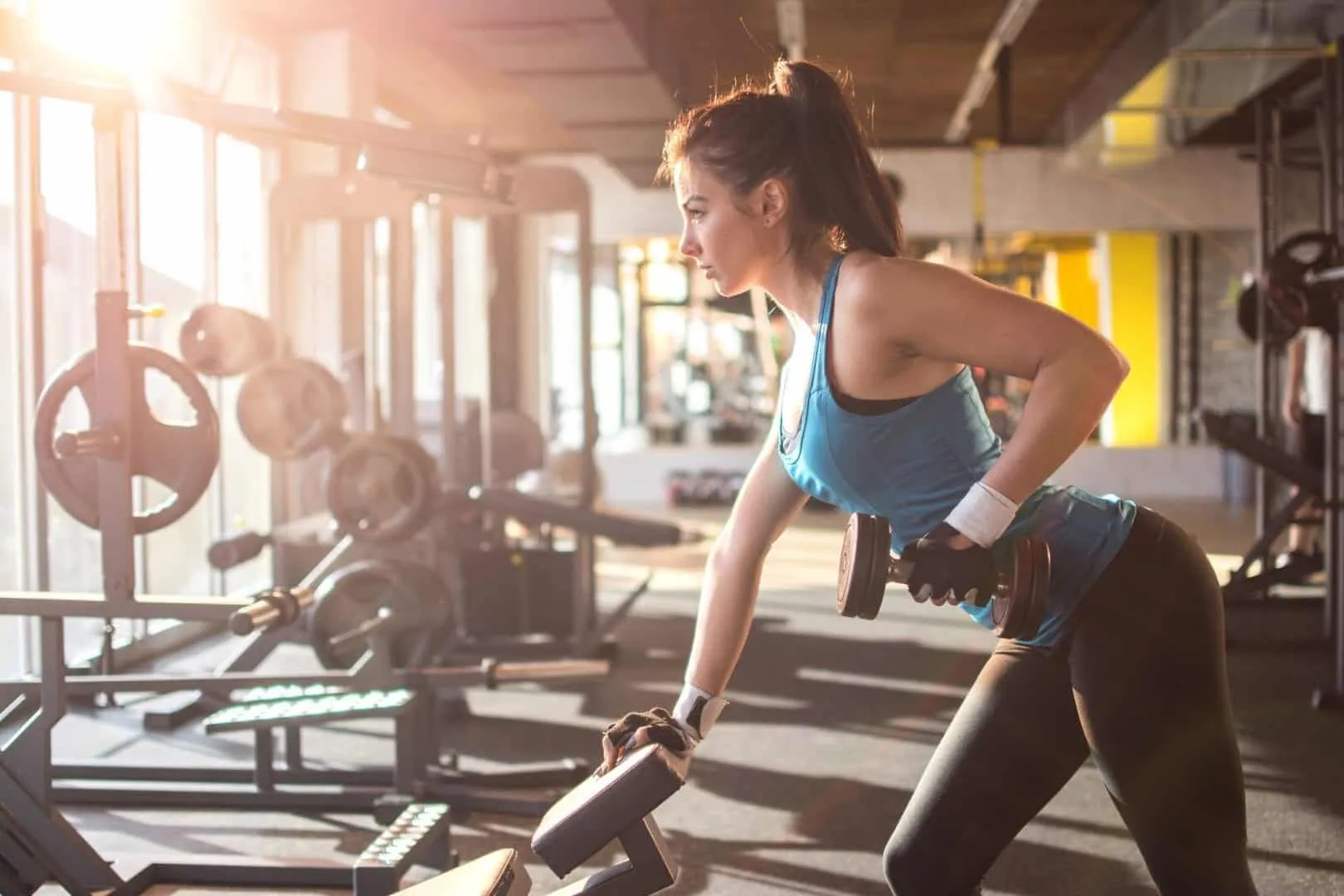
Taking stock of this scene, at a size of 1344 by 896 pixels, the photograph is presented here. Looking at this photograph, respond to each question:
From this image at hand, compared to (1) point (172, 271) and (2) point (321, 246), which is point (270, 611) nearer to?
(1) point (172, 271)

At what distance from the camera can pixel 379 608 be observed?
9.73 ft

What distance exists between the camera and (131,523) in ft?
7.47

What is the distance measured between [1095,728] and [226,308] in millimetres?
3192

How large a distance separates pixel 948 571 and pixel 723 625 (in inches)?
13.2

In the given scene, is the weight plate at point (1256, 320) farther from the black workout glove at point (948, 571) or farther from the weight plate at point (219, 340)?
the black workout glove at point (948, 571)

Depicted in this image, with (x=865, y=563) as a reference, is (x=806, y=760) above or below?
below

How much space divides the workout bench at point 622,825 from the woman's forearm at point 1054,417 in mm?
413

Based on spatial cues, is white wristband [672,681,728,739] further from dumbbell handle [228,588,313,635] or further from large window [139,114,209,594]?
large window [139,114,209,594]

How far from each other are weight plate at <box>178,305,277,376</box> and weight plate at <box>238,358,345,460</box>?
0.25ft

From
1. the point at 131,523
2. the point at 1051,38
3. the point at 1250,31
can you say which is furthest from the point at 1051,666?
the point at 1051,38

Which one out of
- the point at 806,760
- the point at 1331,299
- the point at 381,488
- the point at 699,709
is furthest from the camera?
the point at 1331,299

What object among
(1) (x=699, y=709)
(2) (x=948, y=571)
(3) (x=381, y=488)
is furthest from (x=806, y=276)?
(3) (x=381, y=488)

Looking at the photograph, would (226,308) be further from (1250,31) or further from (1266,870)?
(1250,31)

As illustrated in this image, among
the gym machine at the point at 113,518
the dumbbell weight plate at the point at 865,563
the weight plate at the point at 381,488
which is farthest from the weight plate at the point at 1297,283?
the dumbbell weight plate at the point at 865,563
